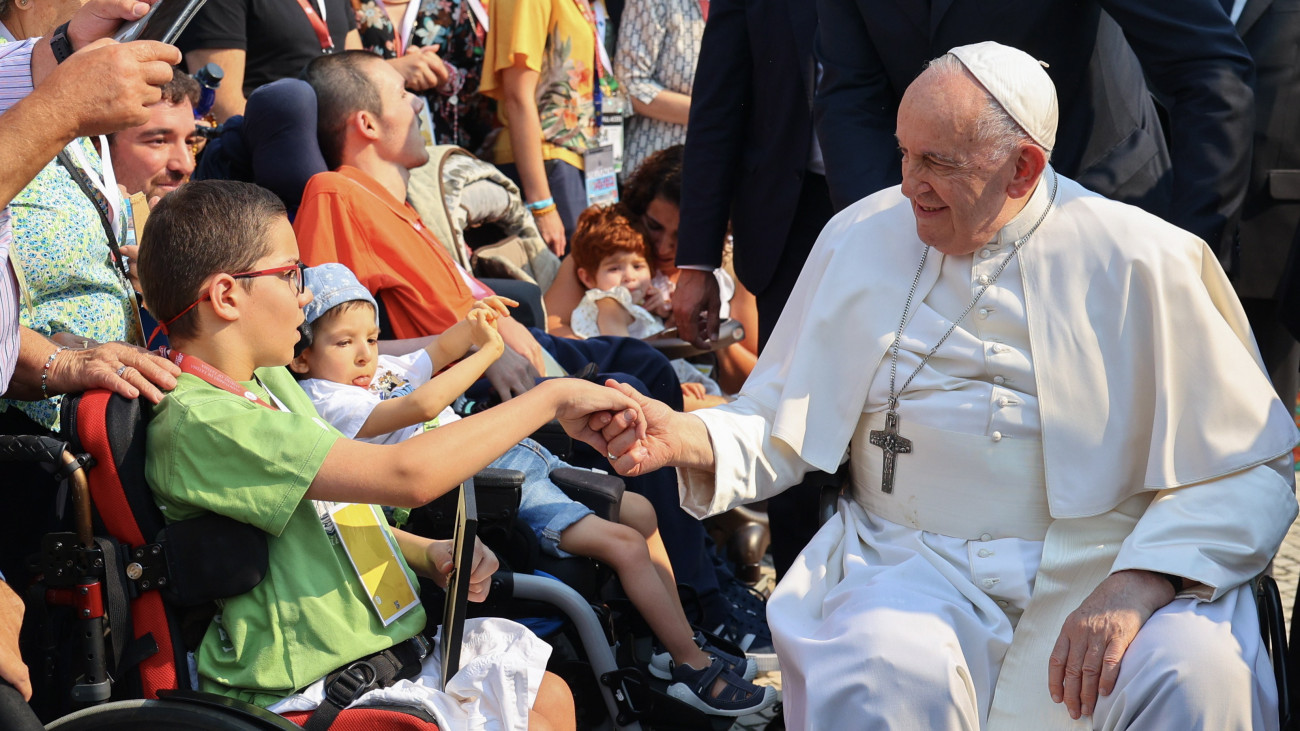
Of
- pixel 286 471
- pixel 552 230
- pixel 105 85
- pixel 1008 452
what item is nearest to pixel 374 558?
pixel 286 471

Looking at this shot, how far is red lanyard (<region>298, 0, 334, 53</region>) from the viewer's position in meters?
5.18

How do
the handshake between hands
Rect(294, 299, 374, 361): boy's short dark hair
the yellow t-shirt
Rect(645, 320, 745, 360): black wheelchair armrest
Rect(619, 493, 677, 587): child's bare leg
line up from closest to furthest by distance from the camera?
the handshake between hands, Rect(294, 299, 374, 361): boy's short dark hair, Rect(619, 493, 677, 587): child's bare leg, Rect(645, 320, 745, 360): black wheelchair armrest, the yellow t-shirt

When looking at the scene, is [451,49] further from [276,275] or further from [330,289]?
[276,275]

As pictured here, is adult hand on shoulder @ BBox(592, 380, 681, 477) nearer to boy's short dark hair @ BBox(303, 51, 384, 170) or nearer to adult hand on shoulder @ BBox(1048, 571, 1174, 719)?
adult hand on shoulder @ BBox(1048, 571, 1174, 719)

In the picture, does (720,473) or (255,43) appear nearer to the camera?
(720,473)

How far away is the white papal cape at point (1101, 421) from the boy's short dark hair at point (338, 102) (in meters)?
2.08

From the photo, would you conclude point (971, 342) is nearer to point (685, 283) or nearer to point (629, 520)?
point (629, 520)

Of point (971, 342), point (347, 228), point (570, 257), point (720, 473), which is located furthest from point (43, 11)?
point (570, 257)

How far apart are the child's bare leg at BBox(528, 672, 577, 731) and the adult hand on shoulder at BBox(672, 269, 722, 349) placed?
5.94 ft

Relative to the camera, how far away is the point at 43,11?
3113 millimetres

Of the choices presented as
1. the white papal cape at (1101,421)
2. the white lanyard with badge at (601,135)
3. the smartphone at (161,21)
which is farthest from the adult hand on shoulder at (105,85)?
the white lanyard with badge at (601,135)

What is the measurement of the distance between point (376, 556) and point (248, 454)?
0.39 metres

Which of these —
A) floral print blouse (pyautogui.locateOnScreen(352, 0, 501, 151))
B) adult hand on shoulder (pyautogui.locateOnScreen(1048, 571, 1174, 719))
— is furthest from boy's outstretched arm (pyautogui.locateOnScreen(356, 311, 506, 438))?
floral print blouse (pyautogui.locateOnScreen(352, 0, 501, 151))

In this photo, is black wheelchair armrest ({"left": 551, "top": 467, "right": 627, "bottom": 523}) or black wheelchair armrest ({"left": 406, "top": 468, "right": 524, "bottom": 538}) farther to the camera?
black wheelchair armrest ({"left": 551, "top": 467, "right": 627, "bottom": 523})
